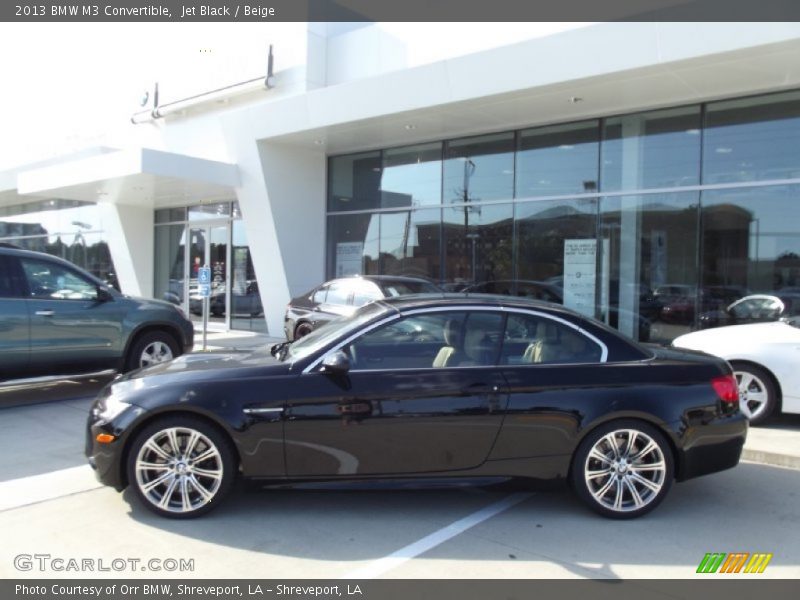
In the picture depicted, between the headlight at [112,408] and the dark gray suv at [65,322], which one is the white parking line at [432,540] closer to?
the headlight at [112,408]

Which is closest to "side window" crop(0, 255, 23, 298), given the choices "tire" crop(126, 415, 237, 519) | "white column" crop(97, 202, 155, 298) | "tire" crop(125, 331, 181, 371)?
"tire" crop(125, 331, 181, 371)

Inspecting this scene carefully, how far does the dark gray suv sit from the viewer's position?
7.16 metres

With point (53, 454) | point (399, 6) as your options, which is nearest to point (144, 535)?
point (53, 454)

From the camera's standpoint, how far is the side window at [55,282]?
24.2 ft

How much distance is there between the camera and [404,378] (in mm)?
4141

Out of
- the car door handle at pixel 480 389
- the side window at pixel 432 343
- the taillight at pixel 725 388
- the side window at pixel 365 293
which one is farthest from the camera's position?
the side window at pixel 365 293

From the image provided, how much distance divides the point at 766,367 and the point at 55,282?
26.7ft

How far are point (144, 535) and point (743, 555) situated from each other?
367 cm

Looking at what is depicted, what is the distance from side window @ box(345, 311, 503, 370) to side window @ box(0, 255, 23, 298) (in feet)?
16.7

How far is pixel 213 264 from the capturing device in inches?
666

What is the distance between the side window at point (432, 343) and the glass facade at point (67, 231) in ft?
59.1

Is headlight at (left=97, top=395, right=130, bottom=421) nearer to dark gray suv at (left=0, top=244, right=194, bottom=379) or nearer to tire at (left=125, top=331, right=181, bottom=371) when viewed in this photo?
dark gray suv at (left=0, top=244, right=194, bottom=379)

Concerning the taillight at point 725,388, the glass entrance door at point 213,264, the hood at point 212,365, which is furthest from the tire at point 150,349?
the glass entrance door at point 213,264
